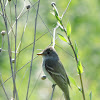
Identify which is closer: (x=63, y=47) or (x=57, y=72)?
(x=57, y=72)

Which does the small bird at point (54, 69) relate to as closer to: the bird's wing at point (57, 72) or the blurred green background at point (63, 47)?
the bird's wing at point (57, 72)

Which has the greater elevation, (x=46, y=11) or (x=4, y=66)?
(x=46, y=11)

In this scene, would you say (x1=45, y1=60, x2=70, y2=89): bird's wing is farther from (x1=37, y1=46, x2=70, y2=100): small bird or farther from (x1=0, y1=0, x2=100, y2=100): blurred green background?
(x1=0, y1=0, x2=100, y2=100): blurred green background

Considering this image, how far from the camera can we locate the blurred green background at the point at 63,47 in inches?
231

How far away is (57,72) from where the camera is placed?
153 inches

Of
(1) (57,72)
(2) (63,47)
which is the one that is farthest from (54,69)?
(2) (63,47)

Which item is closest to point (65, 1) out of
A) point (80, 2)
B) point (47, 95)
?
point (80, 2)

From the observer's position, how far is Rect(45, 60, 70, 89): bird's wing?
379 centimetres

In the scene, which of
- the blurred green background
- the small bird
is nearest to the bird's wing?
the small bird

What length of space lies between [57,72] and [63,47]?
2708 mm

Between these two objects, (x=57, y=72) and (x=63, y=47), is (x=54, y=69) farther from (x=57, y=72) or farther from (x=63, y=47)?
(x=63, y=47)

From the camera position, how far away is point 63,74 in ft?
12.4

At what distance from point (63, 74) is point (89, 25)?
12.5 feet

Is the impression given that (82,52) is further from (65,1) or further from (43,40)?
(65,1)
